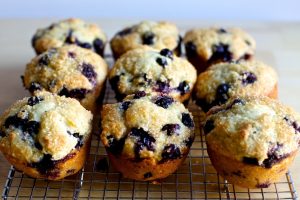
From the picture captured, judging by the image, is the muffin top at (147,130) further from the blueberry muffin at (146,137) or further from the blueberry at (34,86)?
the blueberry at (34,86)

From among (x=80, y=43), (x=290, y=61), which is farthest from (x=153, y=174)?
(x=290, y=61)

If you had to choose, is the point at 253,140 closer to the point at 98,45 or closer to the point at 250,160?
the point at 250,160

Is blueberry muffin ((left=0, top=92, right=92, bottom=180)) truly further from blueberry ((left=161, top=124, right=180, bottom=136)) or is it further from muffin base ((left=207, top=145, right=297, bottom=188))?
muffin base ((left=207, top=145, right=297, bottom=188))

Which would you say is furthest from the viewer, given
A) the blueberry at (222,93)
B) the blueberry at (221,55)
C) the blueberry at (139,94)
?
the blueberry at (221,55)

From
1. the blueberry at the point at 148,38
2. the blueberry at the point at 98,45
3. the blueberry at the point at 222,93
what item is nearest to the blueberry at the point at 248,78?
the blueberry at the point at 222,93

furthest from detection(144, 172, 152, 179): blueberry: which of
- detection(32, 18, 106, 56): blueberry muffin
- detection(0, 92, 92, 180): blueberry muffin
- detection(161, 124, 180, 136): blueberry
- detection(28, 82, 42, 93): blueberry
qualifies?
detection(32, 18, 106, 56): blueberry muffin

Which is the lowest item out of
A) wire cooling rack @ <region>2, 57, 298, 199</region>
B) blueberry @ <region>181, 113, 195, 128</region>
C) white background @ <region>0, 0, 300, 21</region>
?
white background @ <region>0, 0, 300, 21</region>
